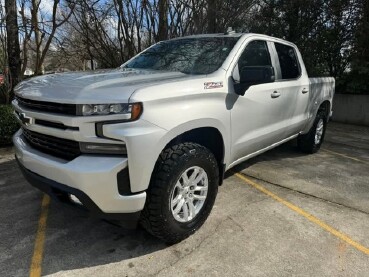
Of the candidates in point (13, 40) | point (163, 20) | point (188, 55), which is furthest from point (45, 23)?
point (188, 55)

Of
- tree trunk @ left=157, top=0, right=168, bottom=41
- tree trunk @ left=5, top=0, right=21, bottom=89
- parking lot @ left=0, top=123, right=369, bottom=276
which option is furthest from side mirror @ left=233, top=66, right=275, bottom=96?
tree trunk @ left=157, top=0, right=168, bottom=41

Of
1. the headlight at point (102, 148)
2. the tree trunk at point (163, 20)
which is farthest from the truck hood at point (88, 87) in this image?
the tree trunk at point (163, 20)

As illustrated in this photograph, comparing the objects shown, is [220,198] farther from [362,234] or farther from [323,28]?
[323,28]

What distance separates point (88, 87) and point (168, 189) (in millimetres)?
1019

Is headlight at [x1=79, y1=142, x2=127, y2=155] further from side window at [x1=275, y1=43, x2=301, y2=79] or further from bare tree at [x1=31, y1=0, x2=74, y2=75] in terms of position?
bare tree at [x1=31, y1=0, x2=74, y2=75]

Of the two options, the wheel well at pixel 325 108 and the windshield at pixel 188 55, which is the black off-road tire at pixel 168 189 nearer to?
the windshield at pixel 188 55

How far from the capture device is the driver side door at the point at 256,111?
149 inches

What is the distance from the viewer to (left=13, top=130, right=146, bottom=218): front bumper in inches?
103

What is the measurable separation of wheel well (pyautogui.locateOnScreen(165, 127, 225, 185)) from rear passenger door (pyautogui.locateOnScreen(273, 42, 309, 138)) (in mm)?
1400

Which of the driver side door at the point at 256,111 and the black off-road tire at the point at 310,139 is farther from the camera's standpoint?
the black off-road tire at the point at 310,139

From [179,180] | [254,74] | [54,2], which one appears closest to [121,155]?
[179,180]

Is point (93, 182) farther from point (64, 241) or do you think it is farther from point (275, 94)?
point (275, 94)

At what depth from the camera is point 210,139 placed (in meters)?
3.60

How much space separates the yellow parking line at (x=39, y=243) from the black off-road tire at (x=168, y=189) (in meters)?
0.90
